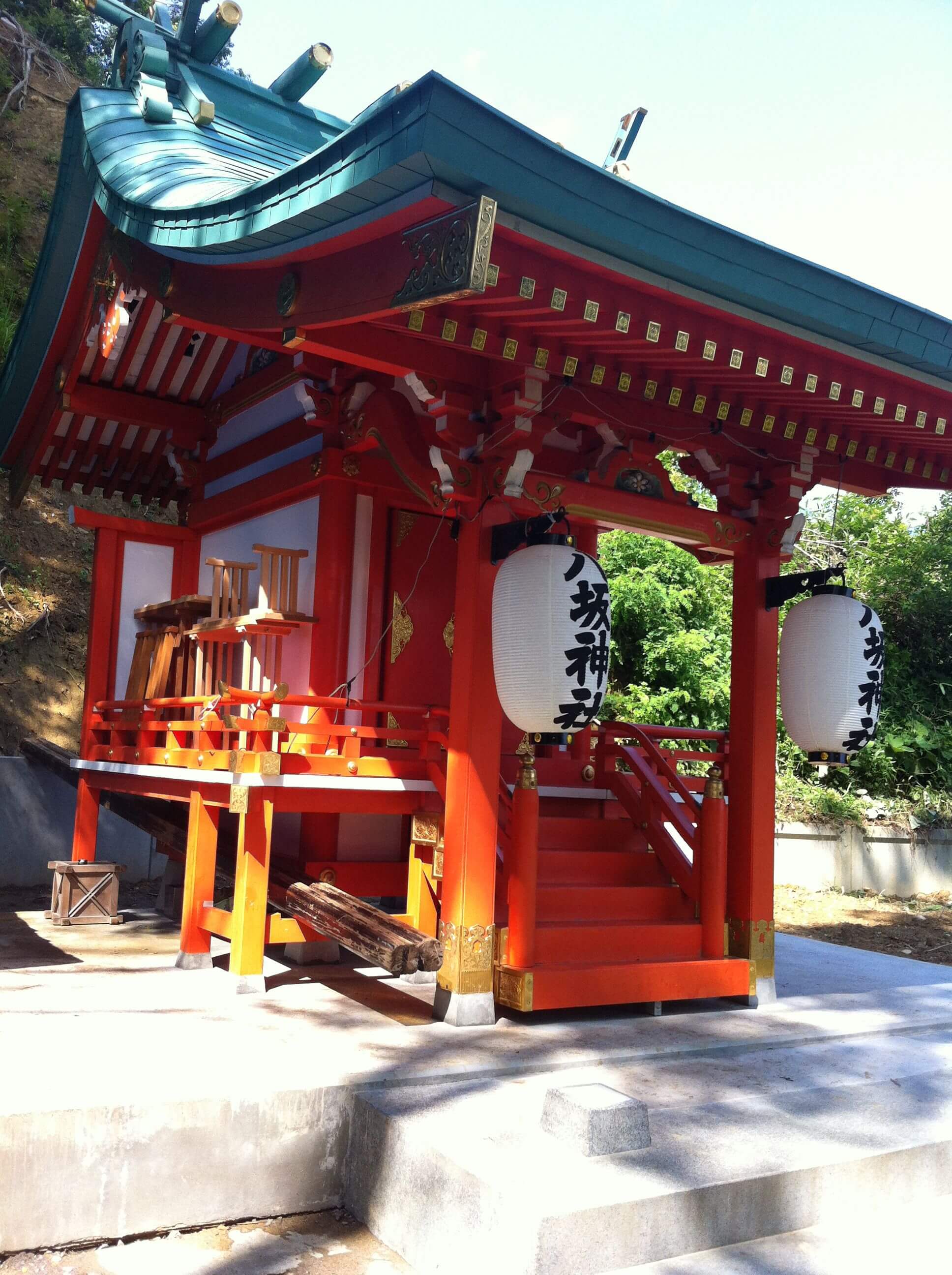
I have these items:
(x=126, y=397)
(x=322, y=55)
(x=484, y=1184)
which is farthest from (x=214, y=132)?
(x=484, y=1184)

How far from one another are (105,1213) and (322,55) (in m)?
7.66

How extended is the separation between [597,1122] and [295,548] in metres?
4.62

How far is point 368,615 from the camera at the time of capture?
22.8ft

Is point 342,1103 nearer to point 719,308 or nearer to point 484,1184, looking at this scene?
point 484,1184

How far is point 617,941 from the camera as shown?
591 centimetres

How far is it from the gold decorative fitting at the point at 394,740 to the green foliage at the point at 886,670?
7128 mm

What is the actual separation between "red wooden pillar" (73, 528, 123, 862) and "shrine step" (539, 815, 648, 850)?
3.98 m

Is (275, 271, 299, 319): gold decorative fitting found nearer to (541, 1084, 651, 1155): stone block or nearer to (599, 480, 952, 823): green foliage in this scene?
(541, 1084, 651, 1155): stone block

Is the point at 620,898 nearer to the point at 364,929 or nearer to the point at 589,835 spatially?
the point at 589,835

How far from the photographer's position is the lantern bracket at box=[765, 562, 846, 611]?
6.39 metres

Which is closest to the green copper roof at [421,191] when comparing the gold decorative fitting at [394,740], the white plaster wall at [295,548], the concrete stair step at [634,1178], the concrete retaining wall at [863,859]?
the white plaster wall at [295,548]

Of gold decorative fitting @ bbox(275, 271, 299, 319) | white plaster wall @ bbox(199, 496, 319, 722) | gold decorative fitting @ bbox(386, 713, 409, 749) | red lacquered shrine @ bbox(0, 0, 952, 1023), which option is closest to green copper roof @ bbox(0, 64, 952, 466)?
red lacquered shrine @ bbox(0, 0, 952, 1023)

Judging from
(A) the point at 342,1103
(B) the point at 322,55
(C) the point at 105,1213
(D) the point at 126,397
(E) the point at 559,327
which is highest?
(B) the point at 322,55

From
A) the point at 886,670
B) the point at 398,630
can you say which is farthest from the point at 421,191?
the point at 886,670
